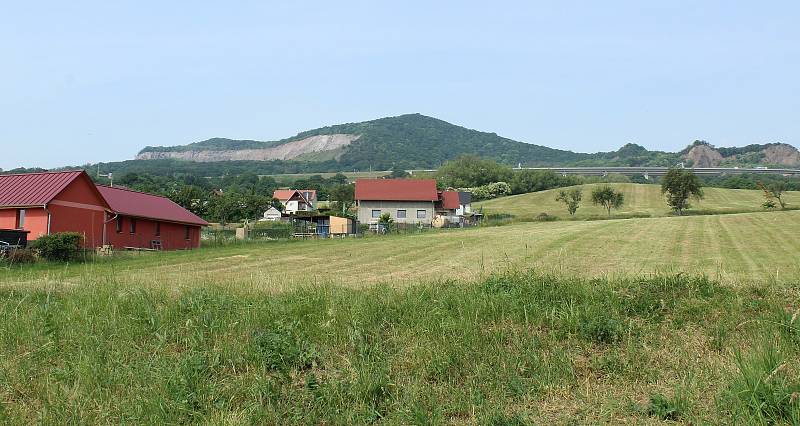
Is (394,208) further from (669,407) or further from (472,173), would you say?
(669,407)

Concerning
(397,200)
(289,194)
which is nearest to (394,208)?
(397,200)

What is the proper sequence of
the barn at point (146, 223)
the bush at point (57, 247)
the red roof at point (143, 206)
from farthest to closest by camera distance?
the red roof at point (143, 206)
the barn at point (146, 223)
the bush at point (57, 247)

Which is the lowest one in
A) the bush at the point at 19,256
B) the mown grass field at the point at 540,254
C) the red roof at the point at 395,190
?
the mown grass field at the point at 540,254

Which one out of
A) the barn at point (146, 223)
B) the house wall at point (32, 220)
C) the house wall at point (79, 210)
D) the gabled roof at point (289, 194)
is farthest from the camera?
the gabled roof at point (289, 194)

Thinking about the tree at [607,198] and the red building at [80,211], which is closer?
the red building at [80,211]

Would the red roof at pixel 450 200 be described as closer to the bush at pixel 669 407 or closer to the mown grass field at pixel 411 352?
the mown grass field at pixel 411 352

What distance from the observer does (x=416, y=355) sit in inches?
283

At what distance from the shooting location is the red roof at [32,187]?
34.7 m

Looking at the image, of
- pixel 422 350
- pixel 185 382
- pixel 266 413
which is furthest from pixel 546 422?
pixel 185 382

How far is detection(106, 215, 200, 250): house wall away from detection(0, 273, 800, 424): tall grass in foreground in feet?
110

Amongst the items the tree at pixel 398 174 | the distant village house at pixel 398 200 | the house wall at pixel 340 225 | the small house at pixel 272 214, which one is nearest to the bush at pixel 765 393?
the house wall at pixel 340 225

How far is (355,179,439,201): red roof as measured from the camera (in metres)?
80.5

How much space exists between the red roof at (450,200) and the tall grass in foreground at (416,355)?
74133 mm

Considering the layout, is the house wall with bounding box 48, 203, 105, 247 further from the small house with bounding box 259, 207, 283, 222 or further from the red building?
the small house with bounding box 259, 207, 283, 222
